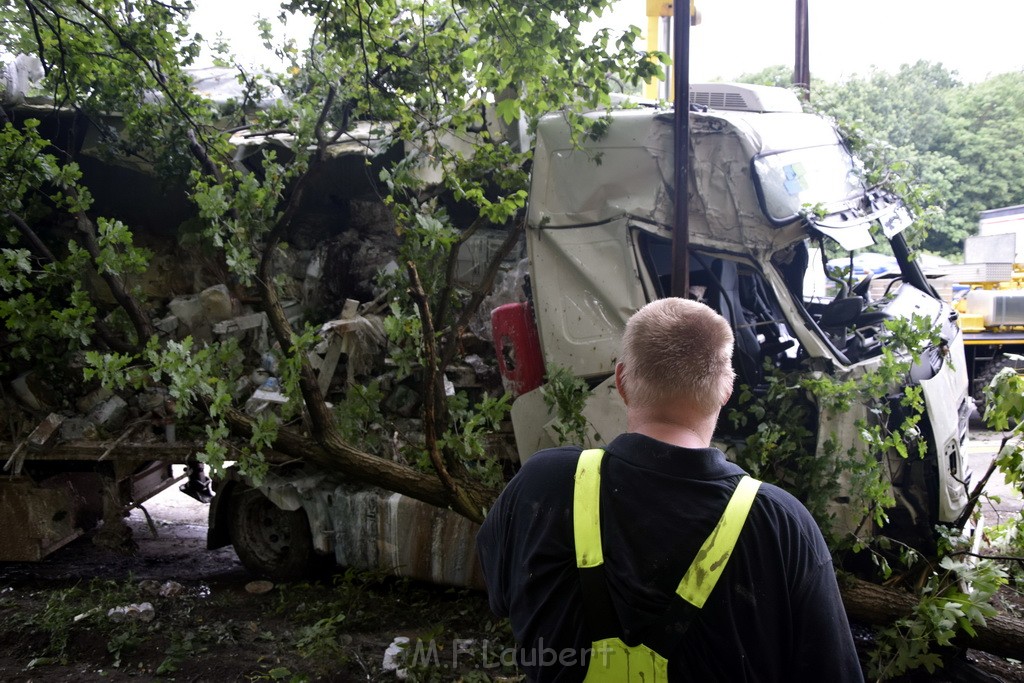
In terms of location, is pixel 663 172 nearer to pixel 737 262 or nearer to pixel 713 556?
pixel 737 262

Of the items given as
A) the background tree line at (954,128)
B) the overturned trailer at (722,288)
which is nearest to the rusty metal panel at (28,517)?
the overturned trailer at (722,288)

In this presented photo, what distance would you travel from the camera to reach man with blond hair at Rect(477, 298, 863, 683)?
4.68ft

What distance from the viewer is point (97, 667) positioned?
13.3 ft

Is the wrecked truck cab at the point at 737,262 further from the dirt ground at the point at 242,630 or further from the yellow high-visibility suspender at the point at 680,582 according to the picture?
the yellow high-visibility suspender at the point at 680,582

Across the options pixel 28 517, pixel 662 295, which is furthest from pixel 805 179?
pixel 28 517

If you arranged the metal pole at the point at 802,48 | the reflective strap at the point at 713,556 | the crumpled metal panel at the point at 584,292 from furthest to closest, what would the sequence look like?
1. the metal pole at the point at 802,48
2. the crumpled metal panel at the point at 584,292
3. the reflective strap at the point at 713,556

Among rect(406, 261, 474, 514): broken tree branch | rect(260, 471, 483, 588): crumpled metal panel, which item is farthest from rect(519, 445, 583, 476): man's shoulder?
rect(260, 471, 483, 588): crumpled metal panel

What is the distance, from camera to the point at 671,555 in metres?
1.45

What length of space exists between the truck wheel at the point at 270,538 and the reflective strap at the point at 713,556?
4.16 metres

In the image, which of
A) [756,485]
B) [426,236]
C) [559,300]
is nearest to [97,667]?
[426,236]

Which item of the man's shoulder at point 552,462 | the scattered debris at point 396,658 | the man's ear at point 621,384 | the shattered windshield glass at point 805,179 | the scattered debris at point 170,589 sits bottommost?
the scattered debris at point 170,589

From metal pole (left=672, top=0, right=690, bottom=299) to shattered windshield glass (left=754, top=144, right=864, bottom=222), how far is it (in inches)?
14.4

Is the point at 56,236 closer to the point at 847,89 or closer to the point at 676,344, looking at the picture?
the point at 676,344

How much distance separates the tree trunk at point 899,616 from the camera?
3436mm
